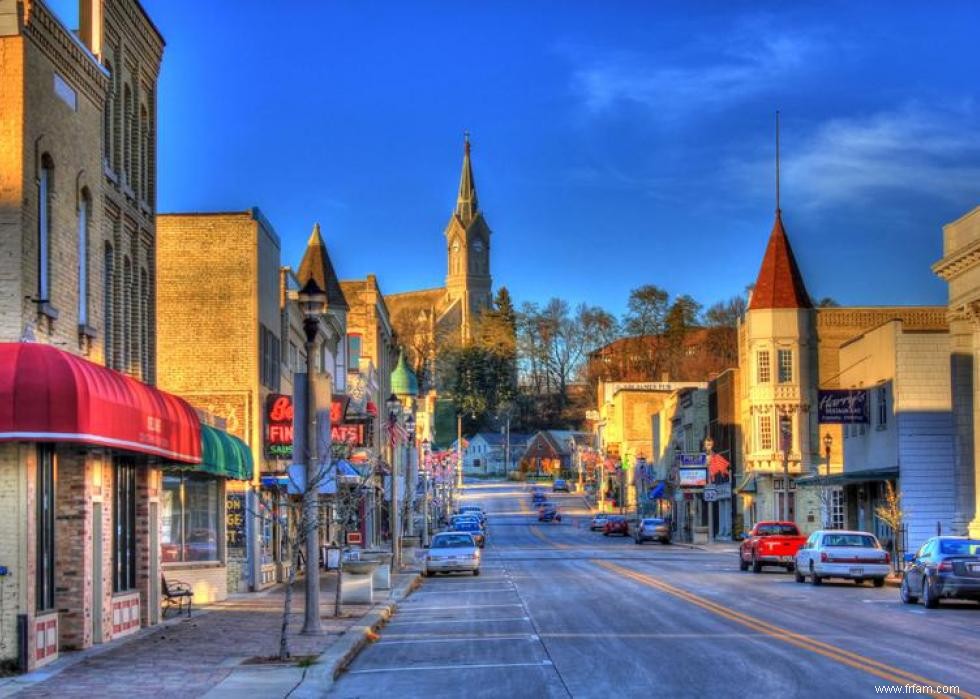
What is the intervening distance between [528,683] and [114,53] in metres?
13.1

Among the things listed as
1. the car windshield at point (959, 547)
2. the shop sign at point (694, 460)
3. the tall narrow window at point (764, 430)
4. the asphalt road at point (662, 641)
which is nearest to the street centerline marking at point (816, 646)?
the asphalt road at point (662, 641)

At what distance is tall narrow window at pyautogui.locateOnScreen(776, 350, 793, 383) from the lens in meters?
75.5

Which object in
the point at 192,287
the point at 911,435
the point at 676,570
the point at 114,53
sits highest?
the point at 114,53

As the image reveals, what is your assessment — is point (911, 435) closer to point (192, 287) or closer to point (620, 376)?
point (192, 287)

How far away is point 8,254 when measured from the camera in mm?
17422

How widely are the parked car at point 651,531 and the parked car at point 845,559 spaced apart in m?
43.3

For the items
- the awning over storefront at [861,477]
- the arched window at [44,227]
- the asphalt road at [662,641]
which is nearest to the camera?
the asphalt road at [662,641]

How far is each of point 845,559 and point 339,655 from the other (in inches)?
840

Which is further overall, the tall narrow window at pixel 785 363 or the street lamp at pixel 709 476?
the street lamp at pixel 709 476

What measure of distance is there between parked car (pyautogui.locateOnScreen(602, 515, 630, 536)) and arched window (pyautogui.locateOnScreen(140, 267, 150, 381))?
74659mm

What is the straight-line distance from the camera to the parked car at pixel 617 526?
9850 cm

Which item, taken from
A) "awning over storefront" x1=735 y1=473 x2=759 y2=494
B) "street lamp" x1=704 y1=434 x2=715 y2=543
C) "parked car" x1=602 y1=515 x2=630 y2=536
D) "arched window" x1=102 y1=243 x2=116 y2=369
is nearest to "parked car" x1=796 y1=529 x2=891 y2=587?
"arched window" x1=102 y1=243 x2=116 y2=369

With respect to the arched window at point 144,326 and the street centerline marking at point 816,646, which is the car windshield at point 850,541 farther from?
the arched window at point 144,326

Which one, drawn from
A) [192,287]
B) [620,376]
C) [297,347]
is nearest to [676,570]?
[297,347]
